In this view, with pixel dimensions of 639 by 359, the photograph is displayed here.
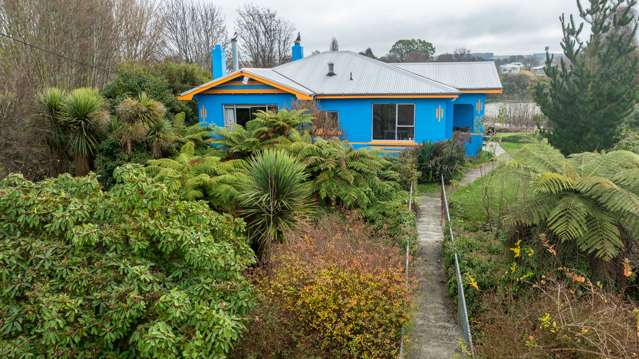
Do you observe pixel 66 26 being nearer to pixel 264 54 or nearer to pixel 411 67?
pixel 411 67

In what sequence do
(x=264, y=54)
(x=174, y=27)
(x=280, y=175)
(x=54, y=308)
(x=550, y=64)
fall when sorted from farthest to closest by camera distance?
(x=264, y=54) → (x=174, y=27) → (x=550, y=64) → (x=280, y=175) → (x=54, y=308)

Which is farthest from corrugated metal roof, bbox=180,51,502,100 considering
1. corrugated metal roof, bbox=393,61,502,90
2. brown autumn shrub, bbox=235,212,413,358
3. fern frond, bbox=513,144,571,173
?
brown autumn shrub, bbox=235,212,413,358

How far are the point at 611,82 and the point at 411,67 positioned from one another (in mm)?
10298

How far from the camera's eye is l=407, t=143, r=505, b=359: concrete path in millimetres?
6484

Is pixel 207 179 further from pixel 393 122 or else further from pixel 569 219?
pixel 393 122

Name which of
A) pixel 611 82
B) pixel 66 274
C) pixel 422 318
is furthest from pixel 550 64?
pixel 66 274

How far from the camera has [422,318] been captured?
24.2ft

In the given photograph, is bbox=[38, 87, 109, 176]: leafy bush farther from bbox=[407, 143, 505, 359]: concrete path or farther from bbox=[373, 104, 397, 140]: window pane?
bbox=[373, 104, 397, 140]: window pane

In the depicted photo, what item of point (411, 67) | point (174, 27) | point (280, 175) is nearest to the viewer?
point (280, 175)

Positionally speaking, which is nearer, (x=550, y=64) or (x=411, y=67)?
(x=550, y=64)

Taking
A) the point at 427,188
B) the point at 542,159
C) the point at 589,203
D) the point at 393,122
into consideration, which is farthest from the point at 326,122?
the point at 589,203

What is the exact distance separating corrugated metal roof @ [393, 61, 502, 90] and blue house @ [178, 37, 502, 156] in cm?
17

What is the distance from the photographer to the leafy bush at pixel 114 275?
4.54 metres

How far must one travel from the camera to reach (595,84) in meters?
14.6
